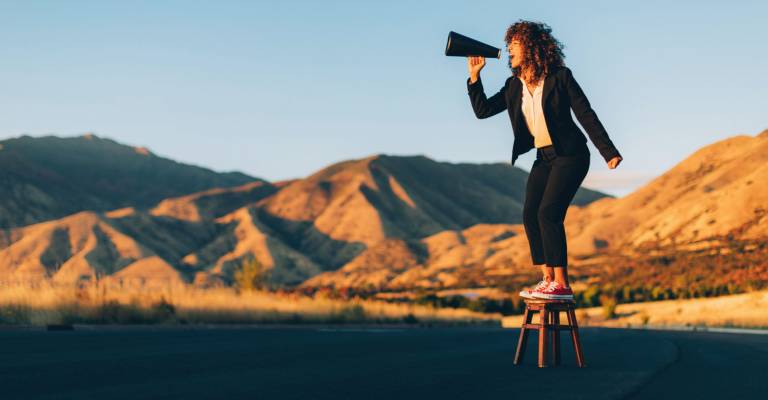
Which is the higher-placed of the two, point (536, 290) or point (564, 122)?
point (564, 122)

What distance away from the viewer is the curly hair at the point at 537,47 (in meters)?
7.69

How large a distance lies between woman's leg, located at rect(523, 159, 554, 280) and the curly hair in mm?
704

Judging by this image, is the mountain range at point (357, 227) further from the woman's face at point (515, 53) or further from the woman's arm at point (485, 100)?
the woman's face at point (515, 53)

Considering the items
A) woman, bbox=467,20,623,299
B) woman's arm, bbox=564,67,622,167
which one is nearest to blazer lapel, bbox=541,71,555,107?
woman, bbox=467,20,623,299

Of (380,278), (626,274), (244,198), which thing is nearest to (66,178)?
(244,198)

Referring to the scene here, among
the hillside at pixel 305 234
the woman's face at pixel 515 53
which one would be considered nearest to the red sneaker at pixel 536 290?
the woman's face at pixel 515 53

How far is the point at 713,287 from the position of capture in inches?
2547

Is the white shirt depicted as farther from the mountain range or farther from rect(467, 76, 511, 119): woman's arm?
the mountain range

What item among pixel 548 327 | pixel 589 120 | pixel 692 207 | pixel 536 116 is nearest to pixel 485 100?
pixel 536 116

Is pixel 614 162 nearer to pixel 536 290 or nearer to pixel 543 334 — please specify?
pixel 536 290

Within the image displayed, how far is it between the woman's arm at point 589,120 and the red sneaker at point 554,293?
38.8 inches

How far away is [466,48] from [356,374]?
2684mm

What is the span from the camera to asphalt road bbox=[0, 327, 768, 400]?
17.9ft

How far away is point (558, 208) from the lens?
746 cm
